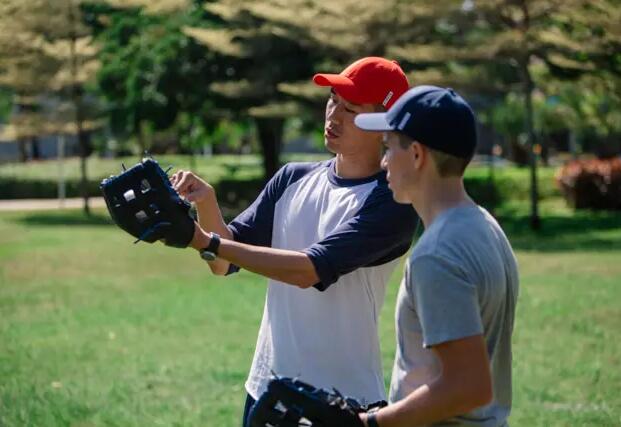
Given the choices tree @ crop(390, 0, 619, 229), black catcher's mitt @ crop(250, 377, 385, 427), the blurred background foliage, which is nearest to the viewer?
black catcher's mitt @ crop(250, 377, 385, 427)

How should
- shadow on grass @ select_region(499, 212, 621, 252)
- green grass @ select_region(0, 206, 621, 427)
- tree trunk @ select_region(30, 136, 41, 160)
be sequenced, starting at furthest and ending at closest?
1. tree trunk @ select_region(30, 136, 41, 160)
2. shadow on grass @ select_region(499, 212, 621, 252)
3. green grass @ select_region(0, 206, 621, 427)

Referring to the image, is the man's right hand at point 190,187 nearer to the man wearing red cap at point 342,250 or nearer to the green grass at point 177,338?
the man wearing red cap at point 342,250

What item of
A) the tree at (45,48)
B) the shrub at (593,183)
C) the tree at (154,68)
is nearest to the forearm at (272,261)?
the shrub at (593,183)

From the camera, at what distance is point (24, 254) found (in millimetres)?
19484

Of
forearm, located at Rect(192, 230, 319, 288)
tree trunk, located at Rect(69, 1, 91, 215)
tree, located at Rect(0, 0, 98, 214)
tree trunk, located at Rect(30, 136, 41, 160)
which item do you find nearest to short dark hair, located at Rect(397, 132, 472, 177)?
forearm, located at Rect(192, 230, 319, 288)

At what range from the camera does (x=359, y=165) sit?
3895 millimetres

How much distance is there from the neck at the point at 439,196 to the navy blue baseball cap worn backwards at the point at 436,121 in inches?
2.9

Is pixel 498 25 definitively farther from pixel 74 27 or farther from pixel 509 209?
pixel 74 27

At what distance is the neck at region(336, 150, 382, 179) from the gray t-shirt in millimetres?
1040

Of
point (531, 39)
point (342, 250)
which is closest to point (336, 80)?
point (342, 250)

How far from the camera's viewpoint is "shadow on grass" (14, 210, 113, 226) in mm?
27716

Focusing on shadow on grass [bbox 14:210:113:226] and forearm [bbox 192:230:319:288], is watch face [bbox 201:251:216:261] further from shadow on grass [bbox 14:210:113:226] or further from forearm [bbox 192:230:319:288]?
shadow on grass [bbox 14:210:113:226]

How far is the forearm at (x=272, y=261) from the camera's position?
3607 millimetres

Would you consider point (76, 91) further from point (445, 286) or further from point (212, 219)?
point (445, 286)
